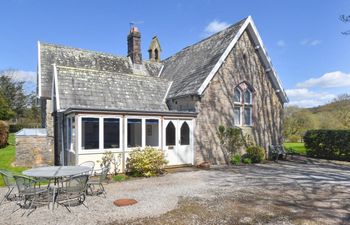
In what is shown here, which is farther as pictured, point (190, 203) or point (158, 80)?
point (158, 80)

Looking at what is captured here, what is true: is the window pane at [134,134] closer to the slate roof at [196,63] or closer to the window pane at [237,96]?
the slate roof at [196,63]

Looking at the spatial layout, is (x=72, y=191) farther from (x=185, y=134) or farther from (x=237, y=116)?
(x=237, y=116)

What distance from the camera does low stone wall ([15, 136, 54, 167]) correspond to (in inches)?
609

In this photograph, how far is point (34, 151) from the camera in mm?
15945

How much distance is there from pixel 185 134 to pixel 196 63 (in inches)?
224

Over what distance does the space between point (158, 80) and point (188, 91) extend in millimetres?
3495

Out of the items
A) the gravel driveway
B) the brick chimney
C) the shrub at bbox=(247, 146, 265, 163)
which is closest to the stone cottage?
the shrub at bbox=(247, 146, 265, 163)

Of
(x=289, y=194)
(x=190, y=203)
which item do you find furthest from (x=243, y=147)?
(x=190, y=203)

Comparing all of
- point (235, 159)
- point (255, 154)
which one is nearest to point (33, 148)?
point (235, 159)

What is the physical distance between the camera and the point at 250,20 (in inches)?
710

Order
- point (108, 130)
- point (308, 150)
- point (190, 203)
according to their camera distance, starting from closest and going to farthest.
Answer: point (190, 203) → point (108, 130) → point (308, 150)

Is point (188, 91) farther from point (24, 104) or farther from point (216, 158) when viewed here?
point (24, 104)

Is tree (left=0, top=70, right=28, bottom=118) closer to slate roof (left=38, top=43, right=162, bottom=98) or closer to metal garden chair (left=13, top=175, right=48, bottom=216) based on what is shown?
slate roof (left=38, top=43, right=162, bottom=98)

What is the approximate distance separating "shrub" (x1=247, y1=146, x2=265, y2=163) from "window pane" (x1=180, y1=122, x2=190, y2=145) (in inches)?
176
